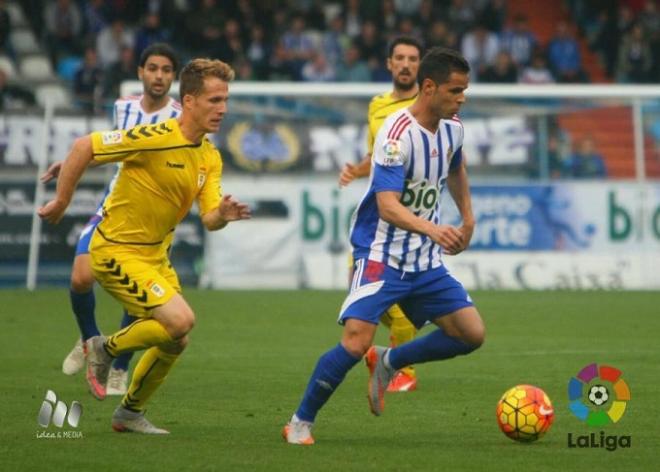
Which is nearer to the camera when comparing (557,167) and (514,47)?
(557,167)

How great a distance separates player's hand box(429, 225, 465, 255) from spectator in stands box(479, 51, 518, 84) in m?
16.7

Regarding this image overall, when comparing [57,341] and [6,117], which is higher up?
[6,117]

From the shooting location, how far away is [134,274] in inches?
336

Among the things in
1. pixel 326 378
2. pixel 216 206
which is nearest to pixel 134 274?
pixel 216 206

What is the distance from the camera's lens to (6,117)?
66.9 ft

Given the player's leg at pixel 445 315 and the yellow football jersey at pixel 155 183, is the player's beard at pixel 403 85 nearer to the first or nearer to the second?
the yellow football jersey at pixel 155 183

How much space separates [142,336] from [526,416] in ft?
6.95

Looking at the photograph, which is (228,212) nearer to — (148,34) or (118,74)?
(118,74)

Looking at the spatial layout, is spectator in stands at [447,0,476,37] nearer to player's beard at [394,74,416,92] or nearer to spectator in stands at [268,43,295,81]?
spectator in stands at [268,43,295,81]

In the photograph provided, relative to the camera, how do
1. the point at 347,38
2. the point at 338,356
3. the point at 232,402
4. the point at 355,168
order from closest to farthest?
the point at 338,356 < the point at 232,402 < the point at 355,168 < the point at 347,38

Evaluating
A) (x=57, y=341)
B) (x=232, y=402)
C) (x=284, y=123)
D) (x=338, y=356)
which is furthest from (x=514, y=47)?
(x=338, y=356)

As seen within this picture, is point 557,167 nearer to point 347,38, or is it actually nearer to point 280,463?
point 347,38

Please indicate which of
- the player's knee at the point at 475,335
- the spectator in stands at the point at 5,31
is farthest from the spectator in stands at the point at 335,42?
the player's knee at the point at 475,335

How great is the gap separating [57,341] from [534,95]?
9697 mm
